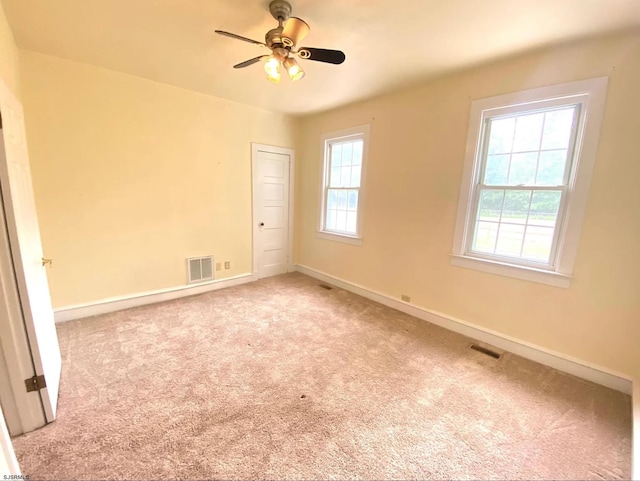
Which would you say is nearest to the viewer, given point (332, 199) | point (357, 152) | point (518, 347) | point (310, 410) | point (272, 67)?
point (310, 410)

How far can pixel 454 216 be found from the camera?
8.85 ft

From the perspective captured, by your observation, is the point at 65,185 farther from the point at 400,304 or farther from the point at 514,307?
the point at 514,307

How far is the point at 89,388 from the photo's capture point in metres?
1.83

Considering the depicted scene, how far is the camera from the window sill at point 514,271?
7.08 ft

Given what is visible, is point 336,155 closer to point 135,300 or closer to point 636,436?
point 135,300

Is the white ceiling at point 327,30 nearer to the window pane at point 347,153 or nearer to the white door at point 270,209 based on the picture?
the window pane at point 347,153

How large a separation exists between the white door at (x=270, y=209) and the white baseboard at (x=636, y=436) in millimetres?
3931

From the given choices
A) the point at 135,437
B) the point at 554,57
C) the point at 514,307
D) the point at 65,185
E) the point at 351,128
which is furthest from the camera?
the point at 351,128

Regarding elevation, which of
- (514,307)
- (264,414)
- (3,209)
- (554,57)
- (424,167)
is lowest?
(264,414)

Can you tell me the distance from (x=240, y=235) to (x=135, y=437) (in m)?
2.74

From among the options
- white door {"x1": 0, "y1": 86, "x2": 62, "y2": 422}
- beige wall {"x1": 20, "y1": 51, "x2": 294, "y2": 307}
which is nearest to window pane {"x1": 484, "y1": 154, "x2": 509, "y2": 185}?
beige wall {"x1": 20, "y1": 51, "x2": 294, "y2": 307}

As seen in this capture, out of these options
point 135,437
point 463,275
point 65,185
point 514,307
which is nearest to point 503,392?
point 514,307

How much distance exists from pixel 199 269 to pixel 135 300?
31.1 inches

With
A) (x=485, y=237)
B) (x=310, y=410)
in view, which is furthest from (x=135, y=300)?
(x=485, y=237)
